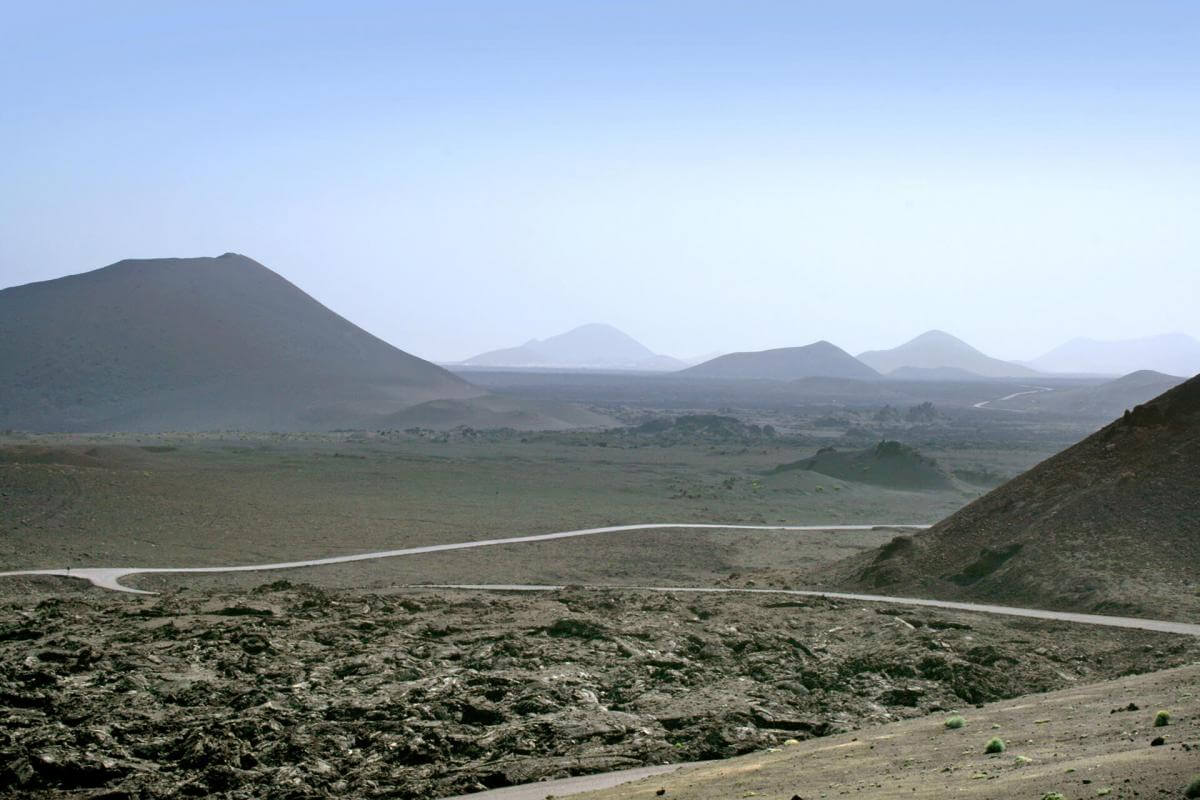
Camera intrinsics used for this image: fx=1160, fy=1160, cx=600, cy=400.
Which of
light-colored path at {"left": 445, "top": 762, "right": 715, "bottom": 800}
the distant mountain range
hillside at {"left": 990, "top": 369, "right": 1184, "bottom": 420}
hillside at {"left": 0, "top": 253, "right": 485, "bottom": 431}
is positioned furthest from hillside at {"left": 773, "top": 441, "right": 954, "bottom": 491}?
hillside at {"left": 990, "top": 369, "right": 1184, "bottom": 420}

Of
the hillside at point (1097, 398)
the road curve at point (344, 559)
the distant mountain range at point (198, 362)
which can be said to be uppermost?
the distant mountain range at point (198, 362)

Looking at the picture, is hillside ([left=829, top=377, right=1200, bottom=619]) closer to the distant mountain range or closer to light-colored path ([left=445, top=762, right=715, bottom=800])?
light-colored path ([left=445, top=762, right=715, bottom=800])

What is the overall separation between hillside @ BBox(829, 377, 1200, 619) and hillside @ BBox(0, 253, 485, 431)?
8377 cm

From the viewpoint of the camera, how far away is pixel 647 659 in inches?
762

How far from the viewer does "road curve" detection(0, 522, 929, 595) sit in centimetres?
2997

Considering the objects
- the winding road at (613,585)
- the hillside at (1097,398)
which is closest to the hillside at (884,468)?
the winding road at (613,585)

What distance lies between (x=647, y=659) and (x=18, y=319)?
134108mm

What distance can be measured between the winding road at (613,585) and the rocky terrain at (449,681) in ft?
3.53

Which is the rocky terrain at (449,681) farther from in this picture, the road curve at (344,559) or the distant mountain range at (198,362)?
the distant mountain range at (198,362)

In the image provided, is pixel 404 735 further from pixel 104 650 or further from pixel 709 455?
pixel 709 455

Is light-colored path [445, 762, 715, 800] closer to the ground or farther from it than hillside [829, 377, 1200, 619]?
closer to the ground

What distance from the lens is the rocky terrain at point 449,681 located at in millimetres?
14617

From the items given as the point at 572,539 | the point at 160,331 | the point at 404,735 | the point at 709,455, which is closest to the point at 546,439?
the point at 709,455

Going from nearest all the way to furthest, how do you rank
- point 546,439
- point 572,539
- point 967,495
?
point 572,539 → point 967,495 → point 546,439
